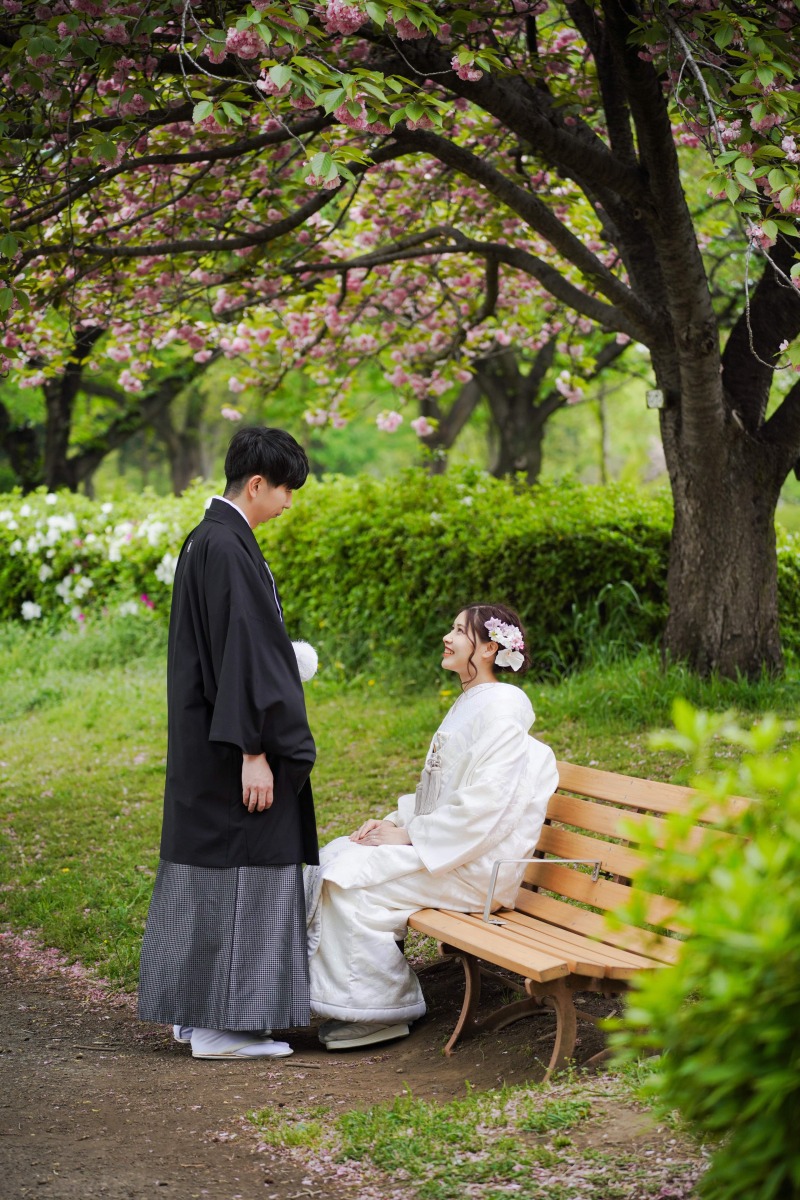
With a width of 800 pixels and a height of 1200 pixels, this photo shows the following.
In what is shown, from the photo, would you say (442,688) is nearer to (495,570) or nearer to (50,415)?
(495,570)

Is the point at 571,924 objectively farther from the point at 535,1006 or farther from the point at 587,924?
the point at 535,1006

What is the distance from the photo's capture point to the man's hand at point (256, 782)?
3807mm

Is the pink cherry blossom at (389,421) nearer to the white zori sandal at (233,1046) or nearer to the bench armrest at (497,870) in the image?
the bench armrest at (497,870)

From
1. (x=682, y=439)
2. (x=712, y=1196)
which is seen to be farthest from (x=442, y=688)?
(x=712, y=1196)

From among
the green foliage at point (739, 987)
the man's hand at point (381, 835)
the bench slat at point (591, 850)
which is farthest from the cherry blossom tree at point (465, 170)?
the green foliage at point (739, 987)

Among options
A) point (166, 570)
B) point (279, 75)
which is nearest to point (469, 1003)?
point (279, 75)

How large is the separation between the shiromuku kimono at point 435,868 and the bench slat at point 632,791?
0.17 metres

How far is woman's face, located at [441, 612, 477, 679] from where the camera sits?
411cm

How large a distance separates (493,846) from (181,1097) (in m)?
1.22

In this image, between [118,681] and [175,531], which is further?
[175,531]

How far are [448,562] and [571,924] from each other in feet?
16.5

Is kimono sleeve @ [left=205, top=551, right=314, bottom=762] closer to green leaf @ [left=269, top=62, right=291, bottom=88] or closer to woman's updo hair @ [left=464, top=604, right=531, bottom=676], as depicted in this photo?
woman's updo hair @ [left=464, top=604, right=531, bottom=676]

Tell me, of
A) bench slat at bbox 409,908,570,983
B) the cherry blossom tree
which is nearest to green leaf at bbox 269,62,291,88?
the cherry blossom tree

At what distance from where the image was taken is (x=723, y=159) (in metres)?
3.93
